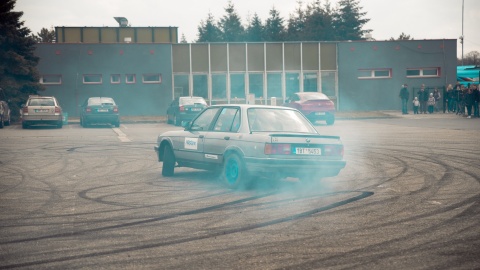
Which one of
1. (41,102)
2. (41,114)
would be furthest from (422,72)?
(41,114)

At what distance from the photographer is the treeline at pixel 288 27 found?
94.4 meters

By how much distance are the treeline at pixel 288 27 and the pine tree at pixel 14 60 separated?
174 ft

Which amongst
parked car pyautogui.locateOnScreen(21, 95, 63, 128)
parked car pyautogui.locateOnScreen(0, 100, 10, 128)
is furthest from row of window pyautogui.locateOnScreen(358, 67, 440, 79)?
parked car pyautogui.locateOnScreen(0, 100, 10, 128)

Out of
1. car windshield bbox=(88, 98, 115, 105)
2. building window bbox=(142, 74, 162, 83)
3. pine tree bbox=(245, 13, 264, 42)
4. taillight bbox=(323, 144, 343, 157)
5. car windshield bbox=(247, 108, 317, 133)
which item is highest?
pine tree bbox=(245, 13, 264, 42)

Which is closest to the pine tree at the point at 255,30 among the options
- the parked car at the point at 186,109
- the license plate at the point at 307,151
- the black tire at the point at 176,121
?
the black tire at the point at 176,121

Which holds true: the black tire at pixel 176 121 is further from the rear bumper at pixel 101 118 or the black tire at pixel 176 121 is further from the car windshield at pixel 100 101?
the car windshield at pixel 100 101

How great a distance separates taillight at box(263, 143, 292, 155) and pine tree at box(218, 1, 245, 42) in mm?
87939

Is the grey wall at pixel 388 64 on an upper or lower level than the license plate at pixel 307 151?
upper

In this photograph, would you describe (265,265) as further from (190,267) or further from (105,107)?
(105,107)

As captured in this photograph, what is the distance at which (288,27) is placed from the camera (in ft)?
343

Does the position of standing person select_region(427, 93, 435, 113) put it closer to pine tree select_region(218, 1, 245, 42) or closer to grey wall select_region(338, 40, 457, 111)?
grey wall select_region(338, 40, 457, 111)

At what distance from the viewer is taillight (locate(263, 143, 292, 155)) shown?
38.2 ft

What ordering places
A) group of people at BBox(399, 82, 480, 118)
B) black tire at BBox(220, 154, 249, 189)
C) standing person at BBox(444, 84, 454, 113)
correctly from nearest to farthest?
1. black tire at BBox(220, 154, 249, 189)
2. group of people at BBox(399, 82, 480, 118)
3. standing person at BBox(444, 84, 454, 113)

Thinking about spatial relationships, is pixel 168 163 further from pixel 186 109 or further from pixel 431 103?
pixel 431 103
